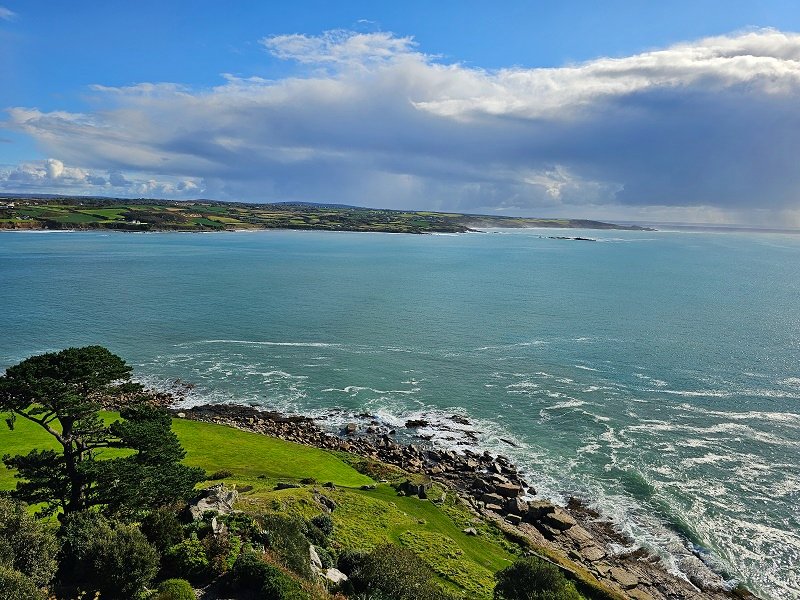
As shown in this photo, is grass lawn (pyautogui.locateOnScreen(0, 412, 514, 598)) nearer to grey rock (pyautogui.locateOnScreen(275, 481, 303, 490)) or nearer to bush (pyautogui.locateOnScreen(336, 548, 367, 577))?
grey rock (pyautogui.locateOnScreen(275, 481, 303, 490))

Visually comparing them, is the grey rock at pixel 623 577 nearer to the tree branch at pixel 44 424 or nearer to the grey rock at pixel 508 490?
the grey rock at pixel 508 490

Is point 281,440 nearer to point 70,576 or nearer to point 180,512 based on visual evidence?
point 180,512

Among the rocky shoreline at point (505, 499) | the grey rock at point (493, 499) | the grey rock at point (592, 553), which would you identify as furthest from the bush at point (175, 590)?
the grey rock at point (493, 499)

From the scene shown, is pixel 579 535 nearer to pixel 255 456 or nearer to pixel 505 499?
pixel 505 499

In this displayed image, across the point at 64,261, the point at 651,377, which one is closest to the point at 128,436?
the point at 651,377

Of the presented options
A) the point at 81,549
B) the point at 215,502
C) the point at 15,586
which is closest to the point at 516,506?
the point at 215,502

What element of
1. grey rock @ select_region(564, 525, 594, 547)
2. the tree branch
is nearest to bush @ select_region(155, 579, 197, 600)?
the tree branch
